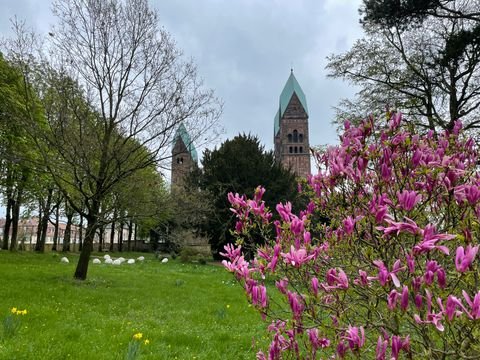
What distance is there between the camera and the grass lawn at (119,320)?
4516 mm

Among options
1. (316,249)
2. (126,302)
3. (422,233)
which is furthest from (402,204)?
(126,302)

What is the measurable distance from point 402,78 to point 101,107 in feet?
34.6

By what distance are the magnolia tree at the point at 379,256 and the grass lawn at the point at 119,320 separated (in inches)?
111

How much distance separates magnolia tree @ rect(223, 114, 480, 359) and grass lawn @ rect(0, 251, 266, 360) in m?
2.83

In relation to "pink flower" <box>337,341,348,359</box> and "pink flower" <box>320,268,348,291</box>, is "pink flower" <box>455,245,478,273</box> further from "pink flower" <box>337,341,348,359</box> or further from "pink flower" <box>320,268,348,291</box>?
"pink flower" <box>337,341,348,359</box>

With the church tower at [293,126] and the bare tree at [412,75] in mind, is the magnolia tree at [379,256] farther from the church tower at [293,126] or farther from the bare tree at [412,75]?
the church tower at [293,126]

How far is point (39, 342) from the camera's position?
453cm

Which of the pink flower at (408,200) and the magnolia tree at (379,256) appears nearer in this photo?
the magnolia tree at (379,256)

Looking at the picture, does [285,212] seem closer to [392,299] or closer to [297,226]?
[297,226]

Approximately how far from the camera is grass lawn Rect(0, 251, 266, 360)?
4.52 meters

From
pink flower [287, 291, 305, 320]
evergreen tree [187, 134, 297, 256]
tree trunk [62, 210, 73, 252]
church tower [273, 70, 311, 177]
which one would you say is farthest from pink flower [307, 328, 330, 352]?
church tower [273, 70, 311, 177]

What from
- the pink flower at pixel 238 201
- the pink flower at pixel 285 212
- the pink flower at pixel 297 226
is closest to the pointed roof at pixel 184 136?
the pink flower at pixel 238 201

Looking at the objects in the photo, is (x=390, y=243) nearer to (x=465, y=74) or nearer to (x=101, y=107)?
(x=101, y=107)

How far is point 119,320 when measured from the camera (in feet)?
20.4
